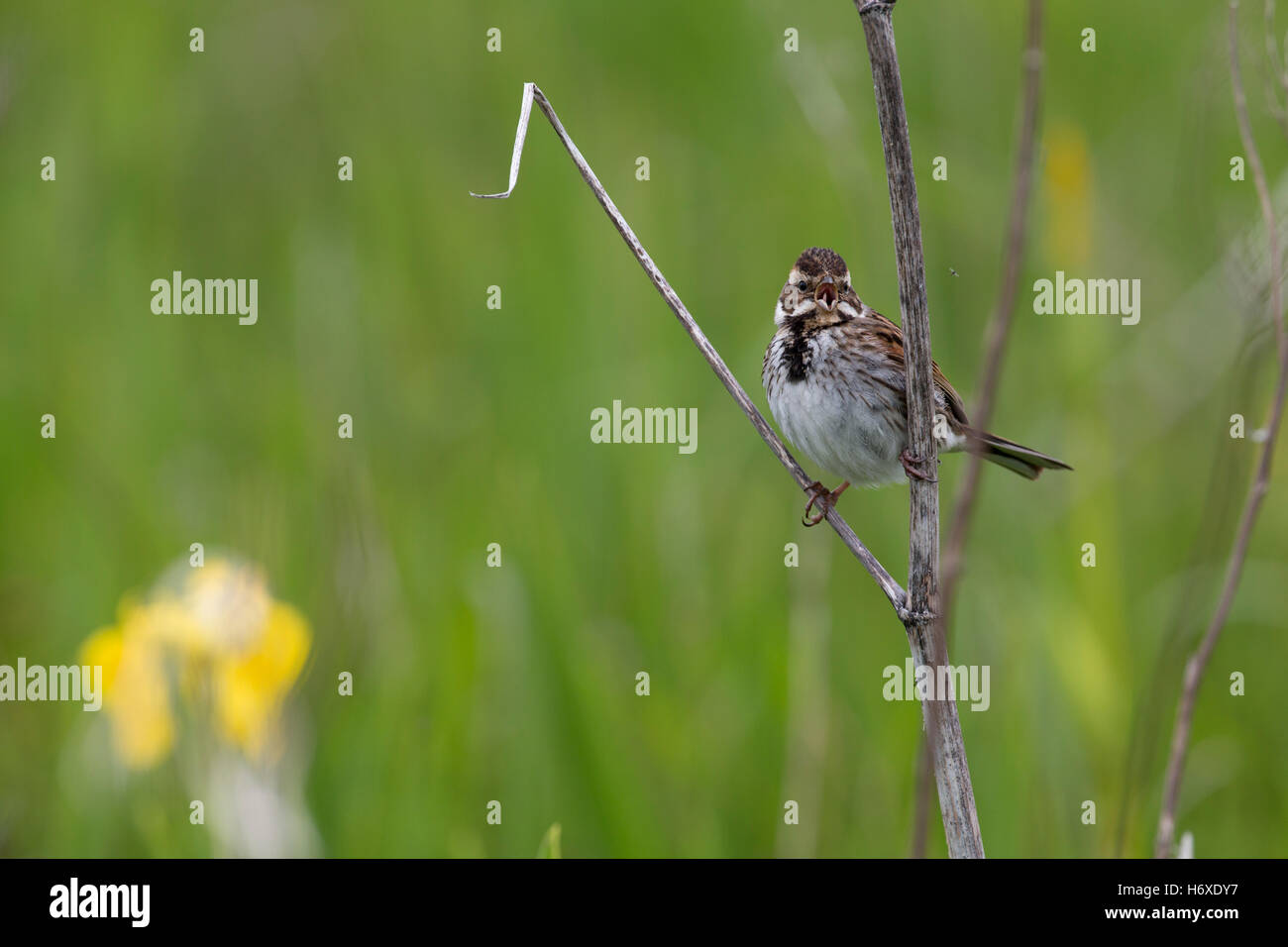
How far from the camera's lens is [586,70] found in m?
8.58

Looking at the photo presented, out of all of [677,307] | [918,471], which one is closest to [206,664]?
[677,307]

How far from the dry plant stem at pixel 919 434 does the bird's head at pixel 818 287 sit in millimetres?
1854

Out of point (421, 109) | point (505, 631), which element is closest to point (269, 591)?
point (505, 631)

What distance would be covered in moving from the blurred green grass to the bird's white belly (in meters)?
0.50

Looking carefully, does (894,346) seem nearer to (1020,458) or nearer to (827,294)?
(827,294)

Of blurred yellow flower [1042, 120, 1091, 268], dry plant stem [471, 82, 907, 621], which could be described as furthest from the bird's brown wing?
dry plant stem [471, 82, 907, 621]

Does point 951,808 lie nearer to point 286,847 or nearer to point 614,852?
point 286,847

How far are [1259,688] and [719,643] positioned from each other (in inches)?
95.8

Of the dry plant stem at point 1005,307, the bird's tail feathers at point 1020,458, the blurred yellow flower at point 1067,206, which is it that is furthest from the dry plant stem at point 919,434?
the blurred yellow flower at point 1067,206

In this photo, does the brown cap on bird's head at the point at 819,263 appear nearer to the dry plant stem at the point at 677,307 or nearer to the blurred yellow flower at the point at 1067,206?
the blurred yellow flower at the point at 1067,206

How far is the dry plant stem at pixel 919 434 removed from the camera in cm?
189

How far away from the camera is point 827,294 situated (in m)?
4.06

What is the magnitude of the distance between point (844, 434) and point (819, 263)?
1.77ft
